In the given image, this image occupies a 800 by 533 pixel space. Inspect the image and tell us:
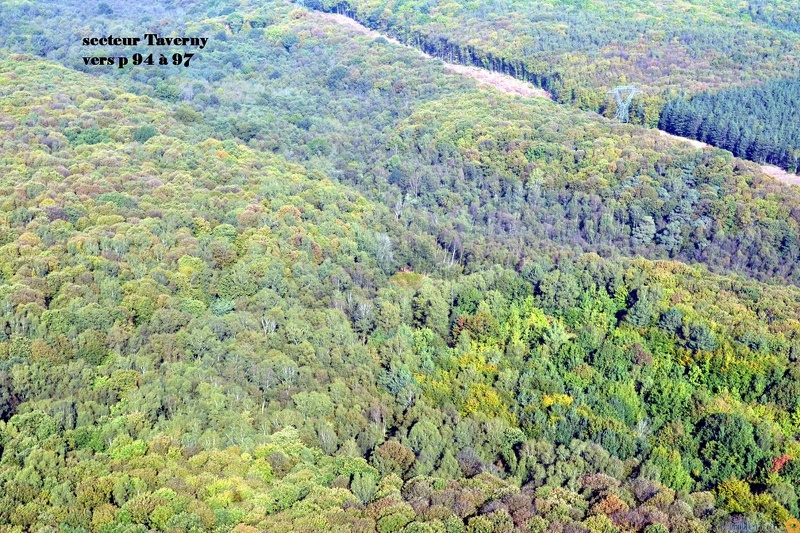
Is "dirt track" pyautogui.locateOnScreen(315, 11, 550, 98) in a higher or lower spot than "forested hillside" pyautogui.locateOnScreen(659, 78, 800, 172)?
lower

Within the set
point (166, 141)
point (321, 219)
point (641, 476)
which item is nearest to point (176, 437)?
point (641, 476)

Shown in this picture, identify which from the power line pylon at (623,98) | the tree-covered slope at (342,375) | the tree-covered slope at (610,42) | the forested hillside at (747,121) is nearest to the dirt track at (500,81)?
the tree-covered slope at (610,42)

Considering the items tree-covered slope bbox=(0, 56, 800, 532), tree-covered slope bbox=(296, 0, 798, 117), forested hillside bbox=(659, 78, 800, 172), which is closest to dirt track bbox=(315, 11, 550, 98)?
tree-covered slope bbox=(296, 0, 798, 117)

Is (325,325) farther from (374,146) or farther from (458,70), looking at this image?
(458,70)

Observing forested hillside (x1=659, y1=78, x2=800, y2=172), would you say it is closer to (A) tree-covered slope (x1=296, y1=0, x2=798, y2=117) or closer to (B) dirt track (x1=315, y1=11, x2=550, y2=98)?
(A) tree-covered slope (x1=296, y1=0, x2=798, y2=117)

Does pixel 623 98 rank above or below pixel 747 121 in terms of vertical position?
below

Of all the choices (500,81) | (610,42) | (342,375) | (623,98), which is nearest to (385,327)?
(342,375)

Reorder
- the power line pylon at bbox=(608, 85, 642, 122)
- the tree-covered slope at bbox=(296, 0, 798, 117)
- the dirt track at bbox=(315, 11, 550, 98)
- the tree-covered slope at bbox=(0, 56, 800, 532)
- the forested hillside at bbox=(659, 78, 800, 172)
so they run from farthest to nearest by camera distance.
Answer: the dirt track at bbox=(315, 11, 550, 98), the tree-covered slope at bbox=(296, 0, 798, 117), the power line pylon at bbox=(608, 85, 642, 122), the forested hillside at bbox=(659, 78, 800, 172), the tree-covered slope at bbox=(0, 56, 800, 532)

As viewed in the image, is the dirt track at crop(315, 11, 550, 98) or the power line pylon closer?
the power line pylon

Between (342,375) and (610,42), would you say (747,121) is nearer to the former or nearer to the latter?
(610,42)
